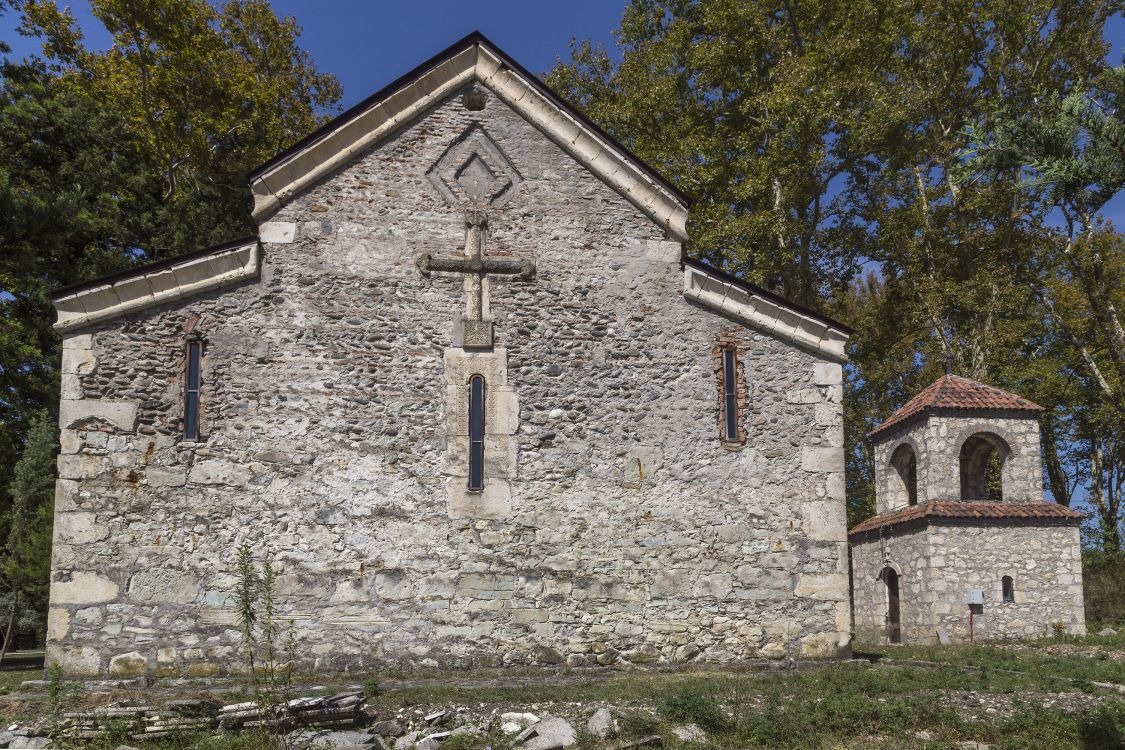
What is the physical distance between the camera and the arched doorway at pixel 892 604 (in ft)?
61.0

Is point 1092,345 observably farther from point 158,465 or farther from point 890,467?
point 158,465

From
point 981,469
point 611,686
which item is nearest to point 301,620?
point 611,686

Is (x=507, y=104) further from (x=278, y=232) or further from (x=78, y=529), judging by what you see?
(x=78, y=529)

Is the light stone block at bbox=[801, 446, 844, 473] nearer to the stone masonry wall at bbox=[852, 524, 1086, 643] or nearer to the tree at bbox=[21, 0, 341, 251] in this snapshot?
the stone masonry wall at bbox=[852, 524, 1086, 643]

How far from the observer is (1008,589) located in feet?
55.8

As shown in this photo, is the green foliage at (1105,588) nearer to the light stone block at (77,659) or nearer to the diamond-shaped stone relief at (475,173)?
the diamond-shaped stone relief at (475,173)

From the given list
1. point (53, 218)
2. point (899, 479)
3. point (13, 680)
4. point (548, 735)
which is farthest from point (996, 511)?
point (53, 218)

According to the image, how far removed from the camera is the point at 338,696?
7281 mm

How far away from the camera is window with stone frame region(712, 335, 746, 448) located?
36.7 ft

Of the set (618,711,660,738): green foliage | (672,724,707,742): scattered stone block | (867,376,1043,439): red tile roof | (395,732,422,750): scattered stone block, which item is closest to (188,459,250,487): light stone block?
(395,732,422,750): scattered stone block

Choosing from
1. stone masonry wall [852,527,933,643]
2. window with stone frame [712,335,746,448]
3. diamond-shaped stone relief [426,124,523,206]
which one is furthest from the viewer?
stone masonry wall [852,527,933,643]

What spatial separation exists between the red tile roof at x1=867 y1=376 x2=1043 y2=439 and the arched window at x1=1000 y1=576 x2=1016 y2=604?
357 centimetres

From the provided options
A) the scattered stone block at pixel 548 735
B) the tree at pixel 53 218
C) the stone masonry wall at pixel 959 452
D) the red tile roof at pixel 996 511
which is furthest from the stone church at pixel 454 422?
the stone masonry wall at pixel 959 452

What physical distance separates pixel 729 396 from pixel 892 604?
10.5 m
